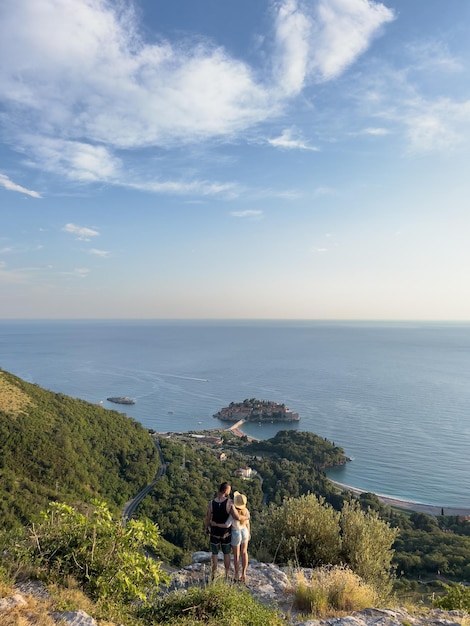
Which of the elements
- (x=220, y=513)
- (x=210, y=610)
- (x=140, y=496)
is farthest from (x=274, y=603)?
(x=140, y=496)

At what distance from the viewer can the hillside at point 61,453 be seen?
20014mm

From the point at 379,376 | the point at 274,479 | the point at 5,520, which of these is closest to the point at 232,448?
the point at 274,479

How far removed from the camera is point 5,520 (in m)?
16.3

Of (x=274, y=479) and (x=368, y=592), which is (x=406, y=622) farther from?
(x=274, y=479)

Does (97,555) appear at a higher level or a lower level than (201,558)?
higher

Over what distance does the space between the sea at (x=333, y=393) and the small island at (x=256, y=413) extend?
1.48m

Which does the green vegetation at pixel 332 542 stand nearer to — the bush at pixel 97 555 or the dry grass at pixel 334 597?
the dry grass at pixel 334 597

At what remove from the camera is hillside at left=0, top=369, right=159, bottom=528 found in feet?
65.7

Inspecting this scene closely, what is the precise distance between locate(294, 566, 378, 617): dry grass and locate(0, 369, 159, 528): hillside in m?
14.1

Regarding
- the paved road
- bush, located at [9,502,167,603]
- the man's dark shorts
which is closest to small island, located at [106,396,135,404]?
the paved road

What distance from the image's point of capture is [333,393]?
246ft

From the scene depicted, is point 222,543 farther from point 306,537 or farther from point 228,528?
point 306,537

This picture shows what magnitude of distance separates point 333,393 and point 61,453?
59146 mm

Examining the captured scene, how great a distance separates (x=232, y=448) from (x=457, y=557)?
30609 millimetres
